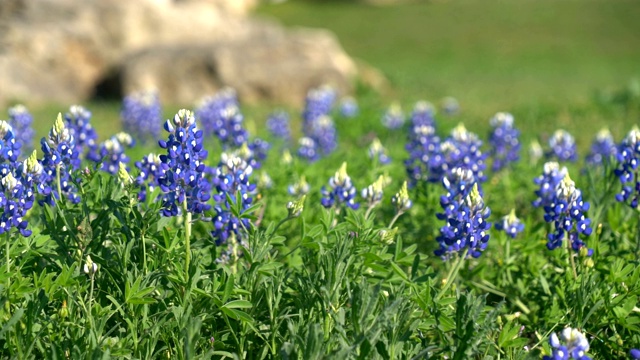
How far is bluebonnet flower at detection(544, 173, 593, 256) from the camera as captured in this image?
10.7 feet

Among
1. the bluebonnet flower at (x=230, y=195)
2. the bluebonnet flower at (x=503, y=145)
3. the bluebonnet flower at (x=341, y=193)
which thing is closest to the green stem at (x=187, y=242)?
the bluebonnet flower at (x=230, y=195)

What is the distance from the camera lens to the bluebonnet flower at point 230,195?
3359mm

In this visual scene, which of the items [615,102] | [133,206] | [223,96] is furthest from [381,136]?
[133,206]

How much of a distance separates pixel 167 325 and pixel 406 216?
6.38ft

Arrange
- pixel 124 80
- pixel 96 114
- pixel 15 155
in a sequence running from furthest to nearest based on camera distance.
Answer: pixel 124 80, pixel 96 114, pixel 15 155

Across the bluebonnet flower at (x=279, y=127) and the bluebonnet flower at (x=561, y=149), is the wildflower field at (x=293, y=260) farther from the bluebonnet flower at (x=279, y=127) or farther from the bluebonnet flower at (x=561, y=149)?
the bluebonnet flower at (x=279, y=127)

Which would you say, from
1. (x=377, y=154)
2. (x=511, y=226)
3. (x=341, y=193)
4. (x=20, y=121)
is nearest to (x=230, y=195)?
(x=341, y=193)

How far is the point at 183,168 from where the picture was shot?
289 centimetres

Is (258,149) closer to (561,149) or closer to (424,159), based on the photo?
(424,159)

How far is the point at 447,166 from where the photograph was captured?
448 cm

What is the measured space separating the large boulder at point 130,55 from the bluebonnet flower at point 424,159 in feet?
24.7

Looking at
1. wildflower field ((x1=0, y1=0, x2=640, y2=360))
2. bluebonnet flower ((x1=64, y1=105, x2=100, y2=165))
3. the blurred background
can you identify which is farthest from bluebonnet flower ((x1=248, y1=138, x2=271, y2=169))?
the blurred background

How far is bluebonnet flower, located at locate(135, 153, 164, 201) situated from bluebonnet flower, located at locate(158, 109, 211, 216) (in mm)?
513

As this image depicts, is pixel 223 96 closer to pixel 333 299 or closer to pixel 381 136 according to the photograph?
pixel 381 136
